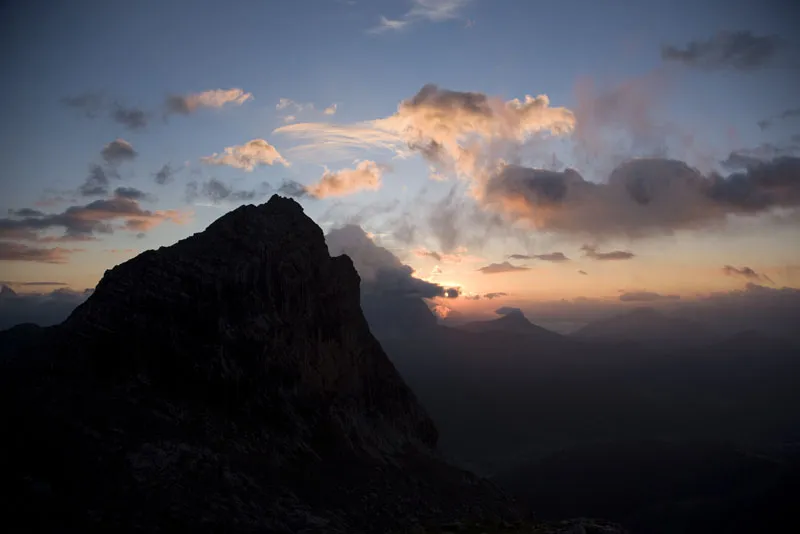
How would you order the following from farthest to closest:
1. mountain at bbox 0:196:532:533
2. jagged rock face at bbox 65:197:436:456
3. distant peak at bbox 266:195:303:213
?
1. distant peak at bbox 266:195:303:213
2. jagged rock face at bbox 65:197:436:456
3. mountain at bbox 0:196:532:533

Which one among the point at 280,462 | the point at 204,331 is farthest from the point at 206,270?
the point at 280,462

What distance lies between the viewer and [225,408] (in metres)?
77.9

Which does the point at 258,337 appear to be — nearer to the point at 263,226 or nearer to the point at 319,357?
the point at 319,357

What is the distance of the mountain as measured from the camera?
2114 inches

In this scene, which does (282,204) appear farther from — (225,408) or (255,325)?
(225,408)

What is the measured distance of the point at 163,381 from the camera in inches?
2904

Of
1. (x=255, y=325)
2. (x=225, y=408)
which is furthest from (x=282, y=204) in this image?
(x=225, y=408)

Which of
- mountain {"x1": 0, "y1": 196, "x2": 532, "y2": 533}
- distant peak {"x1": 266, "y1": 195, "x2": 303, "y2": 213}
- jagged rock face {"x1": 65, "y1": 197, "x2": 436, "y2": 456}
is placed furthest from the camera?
distant peak {"x1": 266, "y1": 195, "x2": 303, "y2": 213}

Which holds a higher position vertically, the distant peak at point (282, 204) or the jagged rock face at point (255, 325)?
the distant peak at point (282, 204)

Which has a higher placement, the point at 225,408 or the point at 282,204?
the point at 282,204

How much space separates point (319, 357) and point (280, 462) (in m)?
26.8

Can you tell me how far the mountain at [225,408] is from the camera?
5369 centimetres

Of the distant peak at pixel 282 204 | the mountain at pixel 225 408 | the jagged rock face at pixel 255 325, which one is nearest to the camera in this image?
the mountain at pixel 225 408

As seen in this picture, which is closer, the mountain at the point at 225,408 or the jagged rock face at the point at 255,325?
the mountain at the point at 225,408
